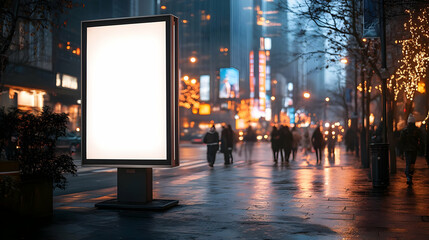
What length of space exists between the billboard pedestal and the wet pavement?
0.39 meters

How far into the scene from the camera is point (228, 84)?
102750 mm

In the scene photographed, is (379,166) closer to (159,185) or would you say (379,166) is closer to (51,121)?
(159,185)

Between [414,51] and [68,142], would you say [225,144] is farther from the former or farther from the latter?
[68,142]

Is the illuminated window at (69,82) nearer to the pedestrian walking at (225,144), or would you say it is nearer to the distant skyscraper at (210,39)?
the pedestrian walking at (225,144)

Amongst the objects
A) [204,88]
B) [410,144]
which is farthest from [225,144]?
[204,88]

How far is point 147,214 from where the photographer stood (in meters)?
9.13

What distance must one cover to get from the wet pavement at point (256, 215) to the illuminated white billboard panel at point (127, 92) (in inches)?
48.3

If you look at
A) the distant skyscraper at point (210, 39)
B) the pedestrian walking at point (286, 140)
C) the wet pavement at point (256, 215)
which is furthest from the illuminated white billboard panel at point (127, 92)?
the distant skyscraper at point (210, 39)

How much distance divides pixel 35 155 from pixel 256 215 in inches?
153

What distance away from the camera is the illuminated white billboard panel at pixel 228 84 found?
10119 cm

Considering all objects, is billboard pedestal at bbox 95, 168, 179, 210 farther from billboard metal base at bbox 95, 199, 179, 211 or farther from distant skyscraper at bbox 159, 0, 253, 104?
distant skyscraper at bbox 159, 0, 253, 104

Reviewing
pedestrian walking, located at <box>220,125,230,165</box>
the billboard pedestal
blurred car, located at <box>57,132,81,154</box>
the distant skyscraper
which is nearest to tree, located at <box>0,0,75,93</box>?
the billboard pedestal

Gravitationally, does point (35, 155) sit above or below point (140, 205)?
above

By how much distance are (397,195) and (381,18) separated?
5.58m
